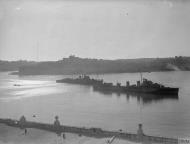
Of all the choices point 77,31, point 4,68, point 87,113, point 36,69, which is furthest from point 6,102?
point 77,31

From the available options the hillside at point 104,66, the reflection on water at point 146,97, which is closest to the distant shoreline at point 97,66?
the hillside at point 104,66

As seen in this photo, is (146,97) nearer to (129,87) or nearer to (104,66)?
(129,87)

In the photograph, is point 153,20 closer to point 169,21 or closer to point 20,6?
point 169,21

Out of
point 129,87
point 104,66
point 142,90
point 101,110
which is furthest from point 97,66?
point 142,90

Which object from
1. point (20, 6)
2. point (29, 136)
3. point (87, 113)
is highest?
point (20, 6)

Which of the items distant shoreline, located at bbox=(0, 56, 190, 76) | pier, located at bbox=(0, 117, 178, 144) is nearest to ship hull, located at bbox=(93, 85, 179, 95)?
distant shoreline, located at bbox=(0, 56, 190, 76)

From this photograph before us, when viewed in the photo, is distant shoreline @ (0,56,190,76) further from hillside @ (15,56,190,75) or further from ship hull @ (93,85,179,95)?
ship hull @ (93,85,179,95)
